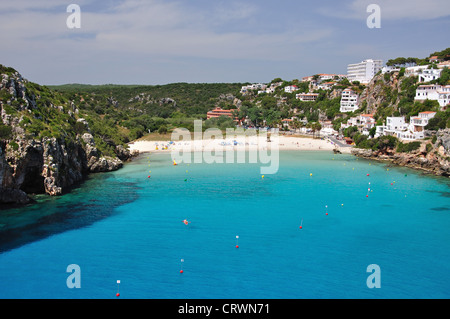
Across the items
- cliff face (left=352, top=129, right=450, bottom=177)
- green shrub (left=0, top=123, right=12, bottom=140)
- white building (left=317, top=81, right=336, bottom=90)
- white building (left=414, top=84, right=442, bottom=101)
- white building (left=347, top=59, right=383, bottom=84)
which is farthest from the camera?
white building (left=347, top=59, right=383, bottom=84)

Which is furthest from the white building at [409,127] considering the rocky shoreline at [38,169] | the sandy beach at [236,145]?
the rocky shoreline at [38,169]

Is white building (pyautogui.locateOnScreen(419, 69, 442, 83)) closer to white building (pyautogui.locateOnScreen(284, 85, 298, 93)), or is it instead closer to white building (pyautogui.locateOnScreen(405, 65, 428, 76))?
white building (pyautogui.locateOnScreen(405, 65, 428, 76))

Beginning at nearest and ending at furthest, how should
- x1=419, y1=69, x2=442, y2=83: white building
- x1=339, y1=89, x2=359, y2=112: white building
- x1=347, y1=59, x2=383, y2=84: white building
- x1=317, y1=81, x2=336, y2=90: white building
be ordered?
x1=419, y1=69, x2=442, y2=83: white building
x1=339, y1=89, x2=359, y2=112: white building
x1=317, y1=81, x2=336, y2=90: white building
x1=347, y1=59, x2=383, y2=84: white building

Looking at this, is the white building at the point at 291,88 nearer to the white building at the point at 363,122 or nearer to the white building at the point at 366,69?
the white building at the point at 366,69

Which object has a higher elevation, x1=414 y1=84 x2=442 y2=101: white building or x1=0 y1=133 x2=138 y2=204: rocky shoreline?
x1=414 y1=84 x2=442 y2=101: white building

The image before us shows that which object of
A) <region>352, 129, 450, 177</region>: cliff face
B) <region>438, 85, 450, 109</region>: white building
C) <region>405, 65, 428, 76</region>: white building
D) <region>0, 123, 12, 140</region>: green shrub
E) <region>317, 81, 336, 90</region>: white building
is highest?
<region>317, 81, 336, 90</region>: white building

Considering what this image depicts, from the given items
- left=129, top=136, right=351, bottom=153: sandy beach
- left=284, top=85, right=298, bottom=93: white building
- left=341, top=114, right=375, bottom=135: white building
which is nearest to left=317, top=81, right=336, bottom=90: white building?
left=284, top=85, right=298, bottom=93: white building

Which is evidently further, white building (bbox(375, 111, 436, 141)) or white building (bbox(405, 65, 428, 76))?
white building (bbox(405, 65, 428, 76))
